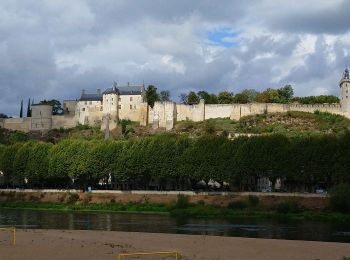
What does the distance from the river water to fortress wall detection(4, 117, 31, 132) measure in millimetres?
79271

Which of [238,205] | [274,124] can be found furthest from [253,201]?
[274,124]

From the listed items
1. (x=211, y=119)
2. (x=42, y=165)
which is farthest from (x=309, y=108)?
(x=42, y=165)

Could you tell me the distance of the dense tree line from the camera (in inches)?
2704

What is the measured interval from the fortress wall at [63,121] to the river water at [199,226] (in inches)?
2949

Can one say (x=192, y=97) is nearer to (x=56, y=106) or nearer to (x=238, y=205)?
(x=56, y=106)

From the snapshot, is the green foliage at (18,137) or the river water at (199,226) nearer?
the river water at (199,226)

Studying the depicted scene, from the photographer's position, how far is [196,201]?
234 feet

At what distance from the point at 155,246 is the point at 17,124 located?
110 metres

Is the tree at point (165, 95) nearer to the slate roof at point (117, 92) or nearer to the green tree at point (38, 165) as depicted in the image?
the slate roof at point (117, 92)

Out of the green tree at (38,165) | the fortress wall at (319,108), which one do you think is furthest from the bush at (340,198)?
the fortress wall at (319,108)

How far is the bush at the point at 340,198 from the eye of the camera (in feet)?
197

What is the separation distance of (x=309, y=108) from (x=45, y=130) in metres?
59.8

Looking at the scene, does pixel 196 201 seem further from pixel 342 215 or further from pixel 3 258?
pixel 3 258

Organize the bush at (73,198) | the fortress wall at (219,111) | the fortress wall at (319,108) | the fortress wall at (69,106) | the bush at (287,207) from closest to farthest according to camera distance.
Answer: the bush at (287,207) → the bush at (73,198) → the fortress wall at (319,108) → the fortress wall at (219,111) → the fortress wall at (69,106)
